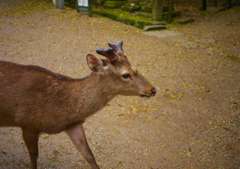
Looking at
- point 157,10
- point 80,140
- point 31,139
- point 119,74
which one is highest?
point 157,10

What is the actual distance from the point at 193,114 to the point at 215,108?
22.4 inches

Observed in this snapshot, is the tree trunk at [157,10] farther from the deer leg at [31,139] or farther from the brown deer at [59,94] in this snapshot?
the deer leg at [31,139]

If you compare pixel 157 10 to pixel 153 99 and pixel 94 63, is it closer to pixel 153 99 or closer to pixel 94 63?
pixel 153 99

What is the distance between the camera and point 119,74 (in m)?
3.43

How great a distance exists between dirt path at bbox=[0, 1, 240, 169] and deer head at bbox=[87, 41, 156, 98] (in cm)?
120

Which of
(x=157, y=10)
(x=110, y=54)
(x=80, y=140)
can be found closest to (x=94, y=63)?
(x=110, y=54)

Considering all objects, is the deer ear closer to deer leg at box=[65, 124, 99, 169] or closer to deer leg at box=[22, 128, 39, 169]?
deer leg at box=[65, 124, 99, 169]

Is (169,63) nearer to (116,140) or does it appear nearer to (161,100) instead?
(161,100)

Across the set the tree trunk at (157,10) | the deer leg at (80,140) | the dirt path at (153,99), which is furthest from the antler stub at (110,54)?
the tree trunk at (157,10)

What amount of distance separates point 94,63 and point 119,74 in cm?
37

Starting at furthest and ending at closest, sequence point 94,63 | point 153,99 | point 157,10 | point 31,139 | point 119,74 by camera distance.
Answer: point 157,10 → point 153,99 → point 119,74 → point 94,63 → point 31,139

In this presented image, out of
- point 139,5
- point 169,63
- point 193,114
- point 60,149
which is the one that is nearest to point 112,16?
point 139,5

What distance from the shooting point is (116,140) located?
441 centimetres

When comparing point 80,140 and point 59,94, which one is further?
point 80,140
